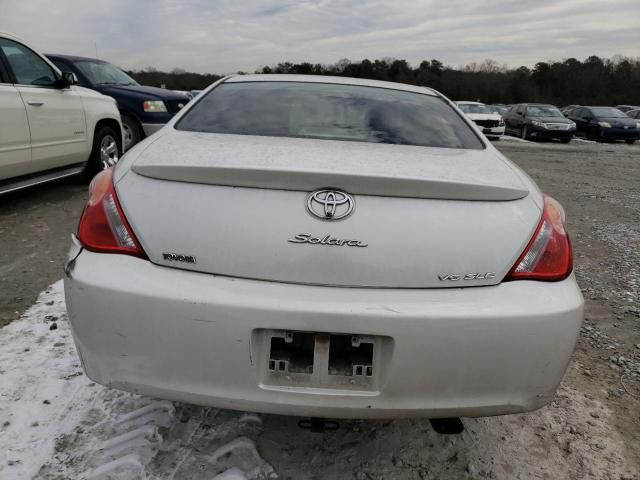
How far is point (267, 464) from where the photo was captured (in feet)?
6.14

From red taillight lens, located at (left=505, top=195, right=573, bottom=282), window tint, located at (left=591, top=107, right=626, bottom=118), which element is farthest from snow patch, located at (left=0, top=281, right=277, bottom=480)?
window tint, located at (left=591, top=107, right=626, bottom=118)

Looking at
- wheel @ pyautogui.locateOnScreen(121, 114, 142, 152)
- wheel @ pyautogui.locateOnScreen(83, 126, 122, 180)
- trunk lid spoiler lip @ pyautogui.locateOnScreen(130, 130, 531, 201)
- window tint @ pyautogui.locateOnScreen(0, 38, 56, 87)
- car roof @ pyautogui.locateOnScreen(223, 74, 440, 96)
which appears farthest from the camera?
wheel @ pyautogui.locateOnScreen(121, 114, 142, 152)

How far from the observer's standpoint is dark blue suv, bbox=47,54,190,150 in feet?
27.6

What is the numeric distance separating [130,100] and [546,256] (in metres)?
8.05

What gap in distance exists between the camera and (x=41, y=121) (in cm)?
514

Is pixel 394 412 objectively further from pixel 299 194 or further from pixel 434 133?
pixel 434 133

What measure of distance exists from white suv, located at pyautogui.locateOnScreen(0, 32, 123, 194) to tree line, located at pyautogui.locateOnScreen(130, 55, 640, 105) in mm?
41164

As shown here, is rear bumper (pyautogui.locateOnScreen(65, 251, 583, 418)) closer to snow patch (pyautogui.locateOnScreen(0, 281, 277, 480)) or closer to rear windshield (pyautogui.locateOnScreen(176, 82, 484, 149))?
snow patch (pyautogui.locateOnScreen(0, 281, 277, 480))

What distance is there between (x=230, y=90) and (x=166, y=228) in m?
1.27

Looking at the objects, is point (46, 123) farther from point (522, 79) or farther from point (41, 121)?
point (522, 79)

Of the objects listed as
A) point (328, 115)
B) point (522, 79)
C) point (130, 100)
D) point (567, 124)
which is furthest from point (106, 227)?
point (522, 79)

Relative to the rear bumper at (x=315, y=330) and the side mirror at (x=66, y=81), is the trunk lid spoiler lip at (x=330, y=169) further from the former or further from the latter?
the side mirror at (x=66, y=81)

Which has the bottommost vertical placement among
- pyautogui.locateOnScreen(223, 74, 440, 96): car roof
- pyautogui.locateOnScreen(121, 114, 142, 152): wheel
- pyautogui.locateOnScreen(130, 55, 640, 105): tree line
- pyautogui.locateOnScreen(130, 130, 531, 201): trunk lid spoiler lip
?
pyautogui.locateOnScreen(130, 55, 640, 105): tree line

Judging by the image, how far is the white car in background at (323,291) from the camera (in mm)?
1515
